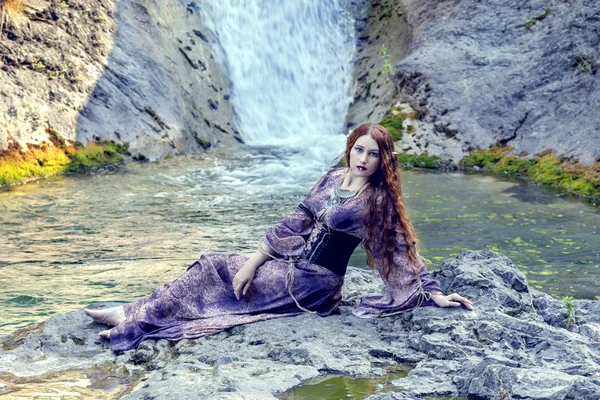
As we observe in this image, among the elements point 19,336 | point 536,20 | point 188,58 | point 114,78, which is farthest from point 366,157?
point 188,58

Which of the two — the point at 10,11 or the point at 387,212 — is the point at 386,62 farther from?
the point at 387,212

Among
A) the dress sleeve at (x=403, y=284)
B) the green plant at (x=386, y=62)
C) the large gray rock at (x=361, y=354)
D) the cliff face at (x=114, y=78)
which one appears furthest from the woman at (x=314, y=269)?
the green plant at (x=386, y=62)

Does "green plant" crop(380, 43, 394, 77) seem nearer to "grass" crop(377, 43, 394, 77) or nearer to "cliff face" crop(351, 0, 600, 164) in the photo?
"grass" crop(377, 43, 394, 77)

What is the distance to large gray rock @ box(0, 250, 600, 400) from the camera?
4461mm

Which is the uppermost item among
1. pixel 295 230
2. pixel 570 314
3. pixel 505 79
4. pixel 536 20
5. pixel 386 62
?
pixel 536 20

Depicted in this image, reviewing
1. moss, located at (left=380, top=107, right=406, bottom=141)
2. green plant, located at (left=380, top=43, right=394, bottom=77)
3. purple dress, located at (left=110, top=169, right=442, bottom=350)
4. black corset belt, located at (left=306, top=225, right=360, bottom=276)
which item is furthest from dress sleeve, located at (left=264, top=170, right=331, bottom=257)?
green plant, located at (left=380, top=43, right=394, bottom=77)

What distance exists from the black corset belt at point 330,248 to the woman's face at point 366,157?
44cm

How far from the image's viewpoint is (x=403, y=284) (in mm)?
5586

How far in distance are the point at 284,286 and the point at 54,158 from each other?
958cm

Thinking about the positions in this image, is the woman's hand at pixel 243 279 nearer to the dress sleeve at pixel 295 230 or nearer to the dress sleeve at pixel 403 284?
the dress sleeve at pixel 295 230

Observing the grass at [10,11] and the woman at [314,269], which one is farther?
the grass at [10,11]

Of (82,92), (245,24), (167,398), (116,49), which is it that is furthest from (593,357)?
(245,24)

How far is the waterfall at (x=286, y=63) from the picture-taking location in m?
18.7

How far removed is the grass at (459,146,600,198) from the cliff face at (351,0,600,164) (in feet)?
0.62
